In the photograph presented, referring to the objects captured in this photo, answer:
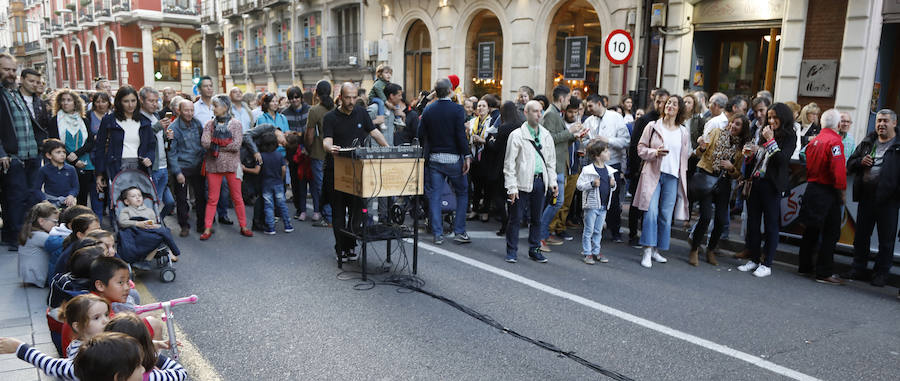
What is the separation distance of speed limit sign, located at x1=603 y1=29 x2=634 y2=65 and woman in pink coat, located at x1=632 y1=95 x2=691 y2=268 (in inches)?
205

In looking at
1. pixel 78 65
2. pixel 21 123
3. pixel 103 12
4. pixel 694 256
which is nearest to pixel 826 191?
pixel 694 256

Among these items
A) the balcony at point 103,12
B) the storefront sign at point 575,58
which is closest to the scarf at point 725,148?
the storefront sign at point 575,58

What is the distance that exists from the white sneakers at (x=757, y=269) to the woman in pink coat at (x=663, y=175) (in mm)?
873

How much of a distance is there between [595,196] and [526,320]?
2495 millimetres

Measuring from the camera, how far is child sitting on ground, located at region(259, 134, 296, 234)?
8.51 m

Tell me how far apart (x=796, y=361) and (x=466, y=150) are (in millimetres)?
4560

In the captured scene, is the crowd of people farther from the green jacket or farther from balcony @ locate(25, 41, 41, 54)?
balcony @ locate(25, 41, 41, 54)

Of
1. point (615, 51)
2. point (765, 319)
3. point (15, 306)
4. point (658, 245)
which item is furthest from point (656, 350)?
point (615, 51)

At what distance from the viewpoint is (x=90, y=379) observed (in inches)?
103

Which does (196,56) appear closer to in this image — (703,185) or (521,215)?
(521,215)

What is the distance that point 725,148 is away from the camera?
23.7 ft


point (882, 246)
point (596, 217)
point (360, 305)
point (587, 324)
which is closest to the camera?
point (587, 324)

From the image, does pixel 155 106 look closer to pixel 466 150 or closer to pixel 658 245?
pixel 466 150

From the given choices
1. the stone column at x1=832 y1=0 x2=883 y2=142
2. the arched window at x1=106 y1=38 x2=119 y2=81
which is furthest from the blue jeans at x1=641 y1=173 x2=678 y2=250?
the arched window at x1=106 y1=38 x2=119 y2=81
